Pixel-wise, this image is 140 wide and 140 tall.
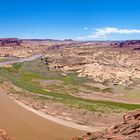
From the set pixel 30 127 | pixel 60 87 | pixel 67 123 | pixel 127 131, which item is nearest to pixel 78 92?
pixel 60 87

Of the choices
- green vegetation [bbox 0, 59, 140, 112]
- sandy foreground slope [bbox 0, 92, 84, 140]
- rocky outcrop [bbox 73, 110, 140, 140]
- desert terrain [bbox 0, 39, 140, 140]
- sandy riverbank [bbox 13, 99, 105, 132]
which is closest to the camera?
rocky outcrop [bbox 73, 110, 140, 140]

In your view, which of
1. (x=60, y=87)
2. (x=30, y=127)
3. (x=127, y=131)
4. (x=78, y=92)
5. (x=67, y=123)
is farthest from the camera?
(x=60, y=87)

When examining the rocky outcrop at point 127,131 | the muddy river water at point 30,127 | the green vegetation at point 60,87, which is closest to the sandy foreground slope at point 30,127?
the muddy river water at point 30,127

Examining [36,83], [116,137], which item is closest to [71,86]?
[36,83]

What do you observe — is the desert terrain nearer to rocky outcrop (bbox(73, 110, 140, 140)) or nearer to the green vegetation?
the green vegetation

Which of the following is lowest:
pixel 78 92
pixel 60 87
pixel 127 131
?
pixel 78 92

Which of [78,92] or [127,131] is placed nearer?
[127,131]

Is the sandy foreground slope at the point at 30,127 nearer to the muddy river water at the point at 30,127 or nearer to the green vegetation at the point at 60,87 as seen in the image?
the muddy river water at the point at 30,127

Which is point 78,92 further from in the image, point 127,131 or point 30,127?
point 127,131

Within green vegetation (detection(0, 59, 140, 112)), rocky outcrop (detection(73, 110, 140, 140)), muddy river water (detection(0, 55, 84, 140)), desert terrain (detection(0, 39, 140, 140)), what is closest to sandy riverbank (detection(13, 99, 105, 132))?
desert terrain (detection(0, 39, 140, 140))

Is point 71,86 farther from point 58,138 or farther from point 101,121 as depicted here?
point 58,138
